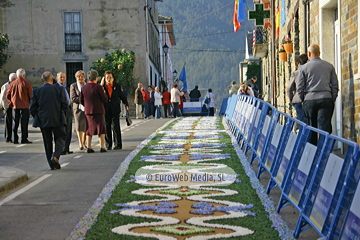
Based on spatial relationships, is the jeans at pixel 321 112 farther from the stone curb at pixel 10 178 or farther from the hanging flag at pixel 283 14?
the hanging flag at pixel 283 14

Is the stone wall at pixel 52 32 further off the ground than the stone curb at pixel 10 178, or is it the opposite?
the stone wall at pixel 52 32

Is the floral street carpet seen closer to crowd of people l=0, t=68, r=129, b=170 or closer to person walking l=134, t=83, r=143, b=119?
crowd of people l=0, t=68, r=129, b=170

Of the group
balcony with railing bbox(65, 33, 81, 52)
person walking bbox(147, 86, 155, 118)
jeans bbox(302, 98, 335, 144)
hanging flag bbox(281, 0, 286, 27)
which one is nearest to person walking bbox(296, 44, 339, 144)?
jeans bbox(302, 98, 335, 144)

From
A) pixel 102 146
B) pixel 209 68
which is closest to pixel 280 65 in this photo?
pixel 102 146

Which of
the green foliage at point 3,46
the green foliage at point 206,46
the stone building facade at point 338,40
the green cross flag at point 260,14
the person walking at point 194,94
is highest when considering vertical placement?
the green foliage at point 206,46

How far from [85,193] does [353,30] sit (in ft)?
17.9

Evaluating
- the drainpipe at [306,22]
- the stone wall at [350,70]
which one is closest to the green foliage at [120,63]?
the drainpipe at [306,22]

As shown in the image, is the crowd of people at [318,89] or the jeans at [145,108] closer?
the crowd of people at [318,89]

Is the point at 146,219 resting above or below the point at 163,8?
below

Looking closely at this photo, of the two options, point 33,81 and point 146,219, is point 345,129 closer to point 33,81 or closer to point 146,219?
point 146,219

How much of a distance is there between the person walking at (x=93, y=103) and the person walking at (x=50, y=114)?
7.03 ft

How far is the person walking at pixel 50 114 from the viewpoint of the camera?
11.2 m

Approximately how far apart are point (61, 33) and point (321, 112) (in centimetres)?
2962

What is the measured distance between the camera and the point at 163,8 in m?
175
